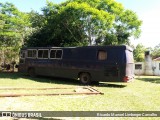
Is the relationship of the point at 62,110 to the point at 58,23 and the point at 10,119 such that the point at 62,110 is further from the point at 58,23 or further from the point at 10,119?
the point at 58,23

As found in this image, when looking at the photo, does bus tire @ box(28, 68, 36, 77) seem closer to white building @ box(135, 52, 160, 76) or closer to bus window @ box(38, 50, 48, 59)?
bus window @ box(38, 50, 48, 59)

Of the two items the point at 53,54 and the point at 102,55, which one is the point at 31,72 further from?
the point at 102,55

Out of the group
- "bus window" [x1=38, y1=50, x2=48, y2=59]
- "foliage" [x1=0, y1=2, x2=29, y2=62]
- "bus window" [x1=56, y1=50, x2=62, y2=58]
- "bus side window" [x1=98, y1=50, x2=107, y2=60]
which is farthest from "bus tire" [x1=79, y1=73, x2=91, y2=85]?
"foliage" [x1=0, y1=2, x2=29, y2=62]

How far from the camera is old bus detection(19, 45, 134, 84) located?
17062mm

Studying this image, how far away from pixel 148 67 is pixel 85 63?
24.5 metres

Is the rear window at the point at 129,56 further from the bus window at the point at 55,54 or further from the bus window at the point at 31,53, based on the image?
the bus window at the point at 31,53

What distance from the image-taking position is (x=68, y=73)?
19.4 m

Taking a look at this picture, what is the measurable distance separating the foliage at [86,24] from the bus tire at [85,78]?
301 inches

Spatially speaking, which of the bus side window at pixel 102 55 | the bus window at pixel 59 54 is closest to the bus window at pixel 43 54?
the bus window at pixel 59 54

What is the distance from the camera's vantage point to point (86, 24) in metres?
25.6

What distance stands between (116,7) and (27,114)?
22560 mm

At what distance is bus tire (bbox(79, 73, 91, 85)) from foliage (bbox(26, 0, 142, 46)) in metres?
7.65

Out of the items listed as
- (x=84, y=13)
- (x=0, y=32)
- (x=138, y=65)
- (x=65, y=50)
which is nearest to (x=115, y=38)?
(x=84, y=13)

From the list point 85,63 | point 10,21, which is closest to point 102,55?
point 85,63
